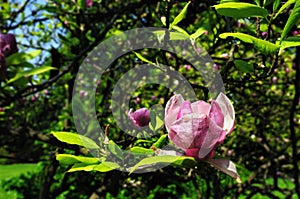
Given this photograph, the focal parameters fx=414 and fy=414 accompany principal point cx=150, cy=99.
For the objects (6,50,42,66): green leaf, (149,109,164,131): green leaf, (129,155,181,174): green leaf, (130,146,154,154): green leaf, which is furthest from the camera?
(6,50,42,66): green leaf

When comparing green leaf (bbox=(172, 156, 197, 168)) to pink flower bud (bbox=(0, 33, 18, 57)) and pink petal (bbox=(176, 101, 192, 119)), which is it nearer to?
pink petal (bbox=(176, 101, 192, 119))

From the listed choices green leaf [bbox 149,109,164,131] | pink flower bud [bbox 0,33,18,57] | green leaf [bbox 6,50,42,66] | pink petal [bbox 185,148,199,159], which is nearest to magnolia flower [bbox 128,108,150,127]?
green leaf [bbox 149,109,164,131]

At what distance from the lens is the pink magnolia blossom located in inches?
30.8

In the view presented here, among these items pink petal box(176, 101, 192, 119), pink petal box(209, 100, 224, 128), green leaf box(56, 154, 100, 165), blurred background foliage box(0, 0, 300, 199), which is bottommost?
blurred background foliage box(0, 0, 300, 199)

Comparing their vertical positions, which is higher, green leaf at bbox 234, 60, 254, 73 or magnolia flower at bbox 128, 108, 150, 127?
green leaf at bbox 234, 60, 254, 73

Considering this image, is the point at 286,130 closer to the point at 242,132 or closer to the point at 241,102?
the point at 242,132

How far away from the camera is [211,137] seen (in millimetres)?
794

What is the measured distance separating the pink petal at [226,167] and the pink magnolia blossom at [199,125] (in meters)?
0.02

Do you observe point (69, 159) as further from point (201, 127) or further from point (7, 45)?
point (7, 45)

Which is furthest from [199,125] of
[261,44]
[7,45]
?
[7,45]

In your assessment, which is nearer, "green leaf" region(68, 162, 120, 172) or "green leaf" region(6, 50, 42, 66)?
"green leaf" region(68, 162, 120, 172)

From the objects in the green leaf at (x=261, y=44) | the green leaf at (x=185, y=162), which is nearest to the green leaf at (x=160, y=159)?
the green leaf at (x=185, y=162)

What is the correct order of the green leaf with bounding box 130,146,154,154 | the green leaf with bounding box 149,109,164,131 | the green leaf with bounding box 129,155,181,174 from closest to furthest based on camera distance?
1. the green leaf with bounding box 129,155,181,174
2. the green leaf with bounding box 130,146,154,154
3. the green leaf with bounding box 149,109,164,131

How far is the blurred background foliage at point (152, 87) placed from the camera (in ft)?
5.16
